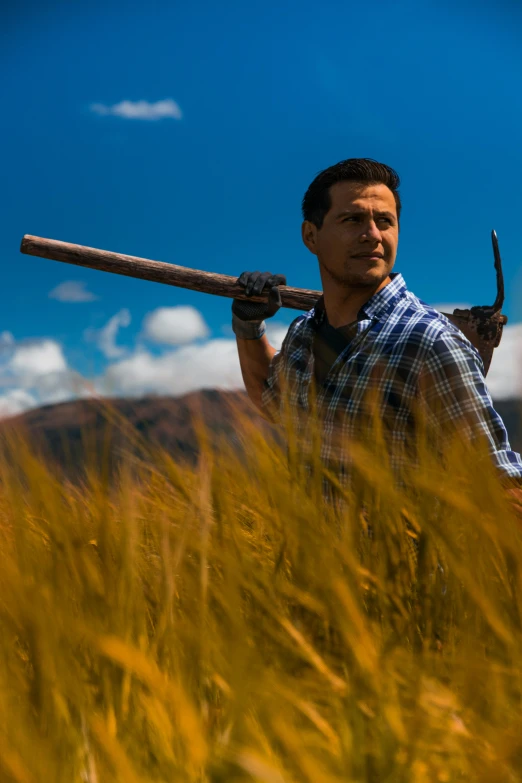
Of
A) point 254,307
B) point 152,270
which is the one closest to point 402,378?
point 254,307

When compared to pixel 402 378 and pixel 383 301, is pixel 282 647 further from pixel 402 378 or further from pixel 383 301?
pixel 383 301

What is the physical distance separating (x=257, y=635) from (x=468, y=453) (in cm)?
38

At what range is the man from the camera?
5.99 feet

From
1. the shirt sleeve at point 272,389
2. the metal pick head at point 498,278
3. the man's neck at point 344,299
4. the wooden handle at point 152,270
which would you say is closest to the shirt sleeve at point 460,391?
the man's neck at point 344,299

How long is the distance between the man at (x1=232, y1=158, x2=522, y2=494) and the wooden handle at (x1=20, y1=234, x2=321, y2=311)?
36cm

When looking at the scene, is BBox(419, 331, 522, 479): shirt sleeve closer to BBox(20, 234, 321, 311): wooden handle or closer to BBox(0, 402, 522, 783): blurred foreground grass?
BBox(0, 402, 522, 783): blurred foreground grass

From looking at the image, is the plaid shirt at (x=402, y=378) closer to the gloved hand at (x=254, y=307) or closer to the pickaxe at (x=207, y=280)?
the gloved hand at (x=254, y=307)

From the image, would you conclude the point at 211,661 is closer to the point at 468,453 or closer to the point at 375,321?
the point at 468,453

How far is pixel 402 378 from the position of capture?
1.99m

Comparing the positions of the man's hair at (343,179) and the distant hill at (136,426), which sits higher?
the man's hair at (343,179)

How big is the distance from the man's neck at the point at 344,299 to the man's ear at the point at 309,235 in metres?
0.20

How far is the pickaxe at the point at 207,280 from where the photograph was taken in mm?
3016

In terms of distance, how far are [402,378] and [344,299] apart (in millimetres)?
495

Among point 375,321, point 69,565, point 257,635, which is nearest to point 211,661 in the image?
point 257,635
